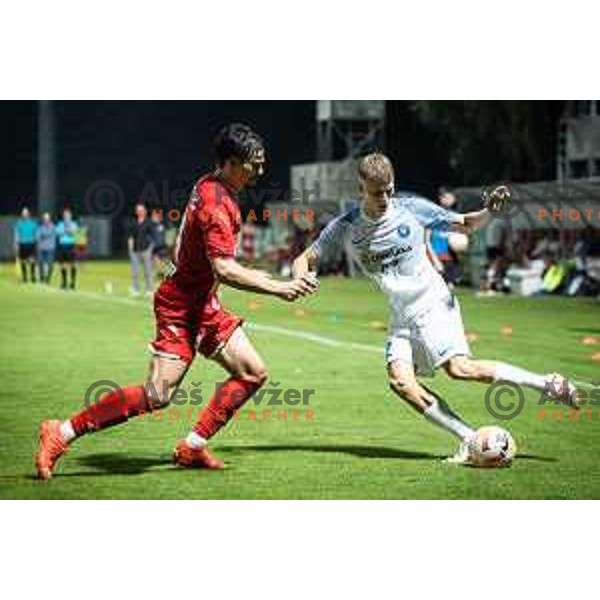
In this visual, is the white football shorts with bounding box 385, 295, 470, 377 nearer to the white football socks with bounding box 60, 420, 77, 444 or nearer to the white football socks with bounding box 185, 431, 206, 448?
the white football socks with bounding box 185, 431, 206, 448

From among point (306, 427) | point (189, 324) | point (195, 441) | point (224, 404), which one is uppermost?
point (189, 324)

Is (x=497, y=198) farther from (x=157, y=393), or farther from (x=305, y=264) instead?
(x=157, y=393)

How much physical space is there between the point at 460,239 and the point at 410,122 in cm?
2506

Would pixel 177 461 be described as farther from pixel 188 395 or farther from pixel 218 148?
pixel 188 395

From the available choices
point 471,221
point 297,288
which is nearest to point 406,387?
point 471,221

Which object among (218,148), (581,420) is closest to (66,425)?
(218,148)

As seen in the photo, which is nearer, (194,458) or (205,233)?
(205,233)

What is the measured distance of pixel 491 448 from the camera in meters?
7.94

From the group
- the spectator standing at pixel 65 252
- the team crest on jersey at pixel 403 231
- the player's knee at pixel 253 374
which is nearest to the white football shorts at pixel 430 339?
the team crest on jersey at pixel 403 231

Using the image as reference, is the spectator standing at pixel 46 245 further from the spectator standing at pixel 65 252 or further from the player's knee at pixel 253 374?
the player's knee at pixel 253 374

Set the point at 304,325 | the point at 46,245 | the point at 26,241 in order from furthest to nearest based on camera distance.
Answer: the point at 26,241 < the point at 46,245 < the point at 304,325

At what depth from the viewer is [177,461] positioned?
805 centimetres

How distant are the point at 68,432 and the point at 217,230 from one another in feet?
4.22

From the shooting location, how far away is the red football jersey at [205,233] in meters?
7.38
